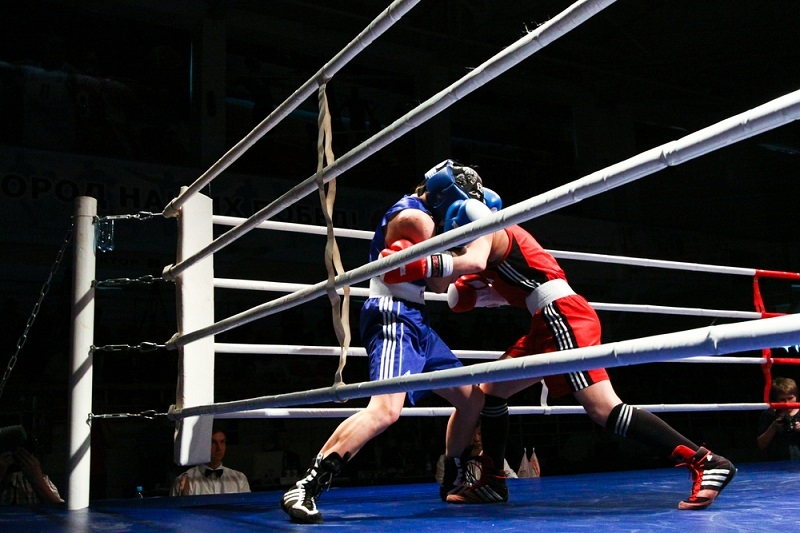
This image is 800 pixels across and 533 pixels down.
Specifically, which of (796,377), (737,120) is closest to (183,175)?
(737,120)

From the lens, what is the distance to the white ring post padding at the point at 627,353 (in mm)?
808

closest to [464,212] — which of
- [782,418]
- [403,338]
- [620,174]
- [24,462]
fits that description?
[403,338]

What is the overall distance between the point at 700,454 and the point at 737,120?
1066mm

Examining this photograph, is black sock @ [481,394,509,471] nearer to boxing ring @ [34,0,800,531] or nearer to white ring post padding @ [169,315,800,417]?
boxing ring @ [34,0,800,531]

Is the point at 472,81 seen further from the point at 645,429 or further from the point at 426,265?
the point at 645,429

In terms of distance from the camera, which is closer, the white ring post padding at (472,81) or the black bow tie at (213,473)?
the white ring post padding at (472,81)

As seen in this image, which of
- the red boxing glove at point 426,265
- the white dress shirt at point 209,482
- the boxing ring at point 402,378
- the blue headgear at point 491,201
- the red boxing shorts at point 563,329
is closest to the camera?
the boxing ring at point 402,378

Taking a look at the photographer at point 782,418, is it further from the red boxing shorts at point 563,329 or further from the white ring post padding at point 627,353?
the white ring post padding at point 627,353

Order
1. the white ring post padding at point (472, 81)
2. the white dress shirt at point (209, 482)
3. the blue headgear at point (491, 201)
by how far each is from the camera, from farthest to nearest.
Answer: the white dress shirt at point (209, 482) → the blue headgear at point (491, 201) → the white ring post padding at point (472, 81)

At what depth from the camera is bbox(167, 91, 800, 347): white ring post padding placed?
0.89m

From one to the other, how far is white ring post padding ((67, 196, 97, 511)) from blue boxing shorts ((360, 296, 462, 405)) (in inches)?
31.0

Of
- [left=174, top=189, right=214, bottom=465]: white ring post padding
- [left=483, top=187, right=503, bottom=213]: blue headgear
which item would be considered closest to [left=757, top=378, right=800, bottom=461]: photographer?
[left=483, top=187, right=503, bottom=213]: blue headgear

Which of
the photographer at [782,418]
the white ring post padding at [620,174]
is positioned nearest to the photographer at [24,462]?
the white ring post padding at [620,174]

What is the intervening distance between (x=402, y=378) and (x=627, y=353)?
48 cm
